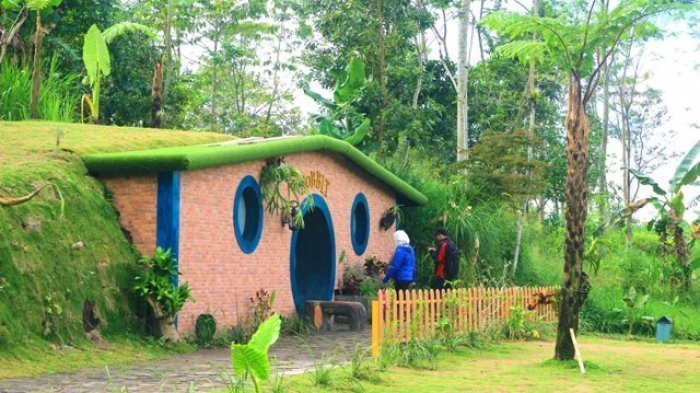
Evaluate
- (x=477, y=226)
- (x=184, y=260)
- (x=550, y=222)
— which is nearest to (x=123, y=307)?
(x=184, y=260)

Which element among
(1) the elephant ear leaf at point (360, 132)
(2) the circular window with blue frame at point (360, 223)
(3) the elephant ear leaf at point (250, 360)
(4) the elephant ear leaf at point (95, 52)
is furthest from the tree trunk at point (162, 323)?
(1) the elephant ear leaf at point (360, 132)

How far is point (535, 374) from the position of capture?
1251 centimetres

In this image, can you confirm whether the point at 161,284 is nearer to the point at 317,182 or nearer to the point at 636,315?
the point at 317,182

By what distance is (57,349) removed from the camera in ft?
41.0

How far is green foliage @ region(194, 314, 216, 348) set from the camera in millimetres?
15195

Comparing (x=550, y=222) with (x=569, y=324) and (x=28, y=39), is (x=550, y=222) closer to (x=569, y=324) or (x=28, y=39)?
(x=28, y=39)

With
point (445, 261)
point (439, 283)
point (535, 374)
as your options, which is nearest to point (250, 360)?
point (535, 374)

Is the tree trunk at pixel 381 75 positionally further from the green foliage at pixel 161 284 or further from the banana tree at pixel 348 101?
the green foliage at pixel 161 284

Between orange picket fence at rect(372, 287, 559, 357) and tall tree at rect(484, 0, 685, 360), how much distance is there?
1236 millimetres

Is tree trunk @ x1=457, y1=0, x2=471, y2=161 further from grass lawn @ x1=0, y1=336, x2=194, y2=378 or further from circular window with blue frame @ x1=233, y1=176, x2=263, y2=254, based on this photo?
grass lawn @ x1=0, y1=336, x2=194, y2=378

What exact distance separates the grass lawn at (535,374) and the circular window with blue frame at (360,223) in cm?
548

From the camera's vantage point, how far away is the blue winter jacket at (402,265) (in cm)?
1795

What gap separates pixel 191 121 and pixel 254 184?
25300mm

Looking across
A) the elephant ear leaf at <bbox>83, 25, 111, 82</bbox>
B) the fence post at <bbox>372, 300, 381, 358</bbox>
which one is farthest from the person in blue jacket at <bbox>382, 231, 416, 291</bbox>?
the elephant ear leaf at <bbox>83, 25, 111, 82</bbox>
